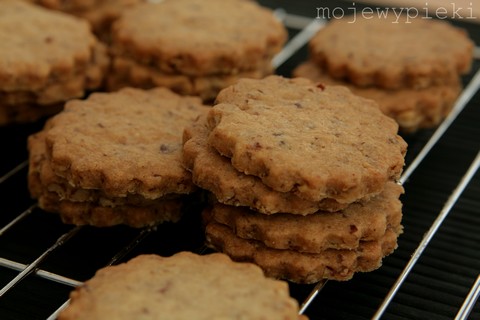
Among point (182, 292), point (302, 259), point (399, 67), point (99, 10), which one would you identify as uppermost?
point (99, 10)

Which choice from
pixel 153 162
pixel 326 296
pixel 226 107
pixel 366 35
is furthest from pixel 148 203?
pixel 366 35

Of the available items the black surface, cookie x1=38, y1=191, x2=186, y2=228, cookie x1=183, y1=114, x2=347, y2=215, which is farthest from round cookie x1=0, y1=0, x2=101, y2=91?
cookie x1=183, y1=114, x2=347, y2=215

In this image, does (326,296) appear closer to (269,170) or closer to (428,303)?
(428,303)

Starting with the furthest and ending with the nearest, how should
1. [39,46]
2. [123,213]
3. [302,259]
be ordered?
[39,46] → [123,213] → [302,259]

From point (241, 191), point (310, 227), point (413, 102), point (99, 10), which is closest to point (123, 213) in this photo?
point (241, 191)

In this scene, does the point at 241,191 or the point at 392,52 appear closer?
the point at 241,191

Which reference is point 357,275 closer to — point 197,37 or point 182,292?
point 182,292

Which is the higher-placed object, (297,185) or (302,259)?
(297,185)
